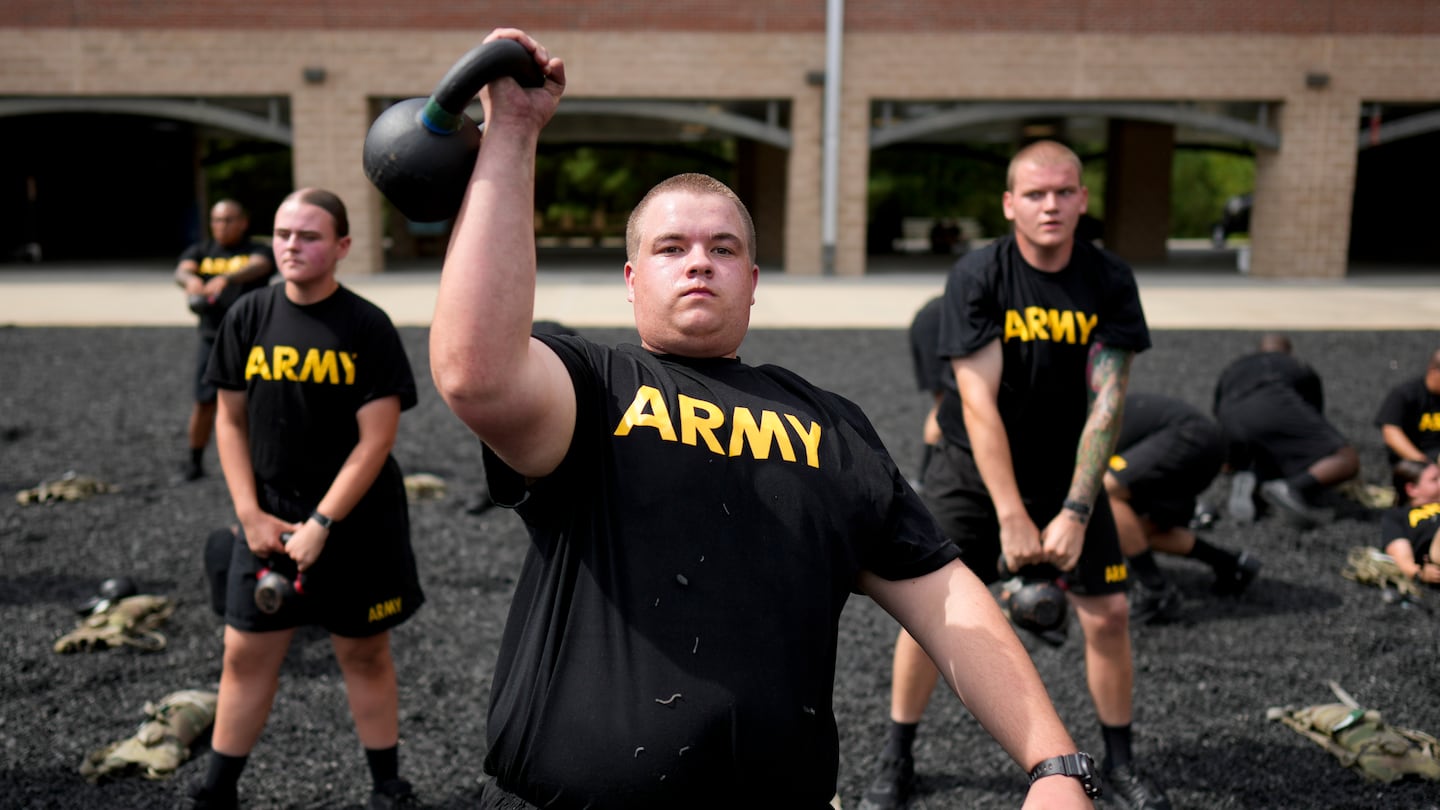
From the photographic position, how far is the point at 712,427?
74.6 inches

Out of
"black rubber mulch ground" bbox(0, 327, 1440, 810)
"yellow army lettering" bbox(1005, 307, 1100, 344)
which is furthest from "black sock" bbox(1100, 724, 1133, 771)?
"yellow army lettering" bbox(1005, 307, 1100, 344)

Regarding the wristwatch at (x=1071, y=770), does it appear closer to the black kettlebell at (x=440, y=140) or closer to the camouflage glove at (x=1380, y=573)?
the black kettlebell at (x=440, y=140)

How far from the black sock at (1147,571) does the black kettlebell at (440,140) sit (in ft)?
15.9

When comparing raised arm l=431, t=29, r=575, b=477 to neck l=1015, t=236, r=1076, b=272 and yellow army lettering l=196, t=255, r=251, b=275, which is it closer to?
neck l=1015, t=236, r=1076, b=272

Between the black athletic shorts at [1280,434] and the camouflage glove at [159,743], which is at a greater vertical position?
the black athletic shorts at [1280,434]

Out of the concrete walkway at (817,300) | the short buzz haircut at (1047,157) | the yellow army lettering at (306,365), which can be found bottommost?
the concrete walkway at (817,300)

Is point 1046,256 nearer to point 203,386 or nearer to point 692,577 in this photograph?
point 692,577

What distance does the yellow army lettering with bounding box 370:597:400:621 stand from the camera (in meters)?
3.62

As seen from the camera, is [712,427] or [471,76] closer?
[471,76]

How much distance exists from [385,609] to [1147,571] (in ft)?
12.5

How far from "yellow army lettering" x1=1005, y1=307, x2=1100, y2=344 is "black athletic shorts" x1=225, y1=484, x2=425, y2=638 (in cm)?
223

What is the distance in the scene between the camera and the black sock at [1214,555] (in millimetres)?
5914

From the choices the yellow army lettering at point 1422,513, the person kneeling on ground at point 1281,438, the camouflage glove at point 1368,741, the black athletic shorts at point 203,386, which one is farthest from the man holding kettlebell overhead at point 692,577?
the black athletic shorts at point 203,386

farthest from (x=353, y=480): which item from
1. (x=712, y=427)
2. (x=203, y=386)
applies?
(x=203, y=386)
